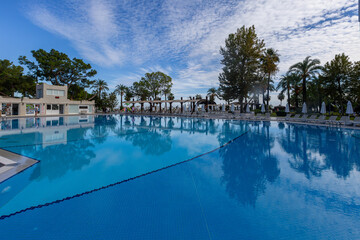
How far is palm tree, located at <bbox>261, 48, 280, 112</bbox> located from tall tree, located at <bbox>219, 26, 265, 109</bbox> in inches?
44.1

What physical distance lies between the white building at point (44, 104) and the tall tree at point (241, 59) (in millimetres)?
30980

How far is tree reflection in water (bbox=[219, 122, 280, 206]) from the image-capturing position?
Answer: 371 centimetres

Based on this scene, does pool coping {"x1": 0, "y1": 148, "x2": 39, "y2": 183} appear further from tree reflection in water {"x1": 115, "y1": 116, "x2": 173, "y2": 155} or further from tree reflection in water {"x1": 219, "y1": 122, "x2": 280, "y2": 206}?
tree reflection in water {"x1": 219, "y1": 122, "x2": 280, "y2": 206}

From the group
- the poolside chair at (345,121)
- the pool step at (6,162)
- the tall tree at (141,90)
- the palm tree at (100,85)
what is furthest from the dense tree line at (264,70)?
the palm tree at (100,85)

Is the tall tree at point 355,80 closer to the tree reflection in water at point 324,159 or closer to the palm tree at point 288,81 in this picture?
the palm tree at point 288,81

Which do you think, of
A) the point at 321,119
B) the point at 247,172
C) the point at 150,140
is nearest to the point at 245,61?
the point at 321,119

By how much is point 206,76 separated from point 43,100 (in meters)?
33.2

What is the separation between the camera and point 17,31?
75.0ft

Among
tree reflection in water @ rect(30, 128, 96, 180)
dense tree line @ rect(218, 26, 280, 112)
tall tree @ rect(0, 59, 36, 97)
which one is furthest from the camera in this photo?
tall tree @ rect(0, 59, 36, 97)

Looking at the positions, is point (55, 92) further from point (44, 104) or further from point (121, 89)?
point (121, 89)

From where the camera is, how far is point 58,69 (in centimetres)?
3841

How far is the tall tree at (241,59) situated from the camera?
27281 mm

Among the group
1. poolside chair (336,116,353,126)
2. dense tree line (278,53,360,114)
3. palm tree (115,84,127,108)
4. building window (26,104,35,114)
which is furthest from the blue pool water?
palm tree (115,84,127,108)

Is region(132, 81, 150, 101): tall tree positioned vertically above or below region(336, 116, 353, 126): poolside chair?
above
